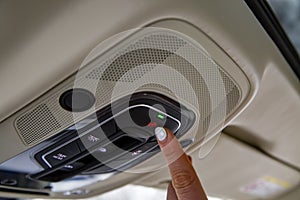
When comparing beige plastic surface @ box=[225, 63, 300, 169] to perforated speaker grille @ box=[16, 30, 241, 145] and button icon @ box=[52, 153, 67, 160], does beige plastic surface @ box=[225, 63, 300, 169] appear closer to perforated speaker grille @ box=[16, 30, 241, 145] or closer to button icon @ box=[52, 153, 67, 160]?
perforated speaker grille @ box=[16, 30, 241, 145]

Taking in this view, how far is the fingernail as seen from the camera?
2.97ft

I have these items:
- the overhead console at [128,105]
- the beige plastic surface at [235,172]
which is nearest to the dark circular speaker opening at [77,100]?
the overhead console at [128,105]

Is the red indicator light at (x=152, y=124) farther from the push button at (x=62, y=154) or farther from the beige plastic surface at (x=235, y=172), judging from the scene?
the beige plastic surface at (x=235, y=172)

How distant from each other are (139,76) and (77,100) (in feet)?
0.50

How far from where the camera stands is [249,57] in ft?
2.90

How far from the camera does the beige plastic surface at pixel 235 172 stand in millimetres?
1615

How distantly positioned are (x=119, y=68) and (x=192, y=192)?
0.32 meters

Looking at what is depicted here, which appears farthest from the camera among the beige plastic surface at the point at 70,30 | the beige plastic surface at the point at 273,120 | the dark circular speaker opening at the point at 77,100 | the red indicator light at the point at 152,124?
the beige plastic surface at the point at 273,120

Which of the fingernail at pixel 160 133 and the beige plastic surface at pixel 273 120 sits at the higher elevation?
the beige plastic surface at pixel 273 120

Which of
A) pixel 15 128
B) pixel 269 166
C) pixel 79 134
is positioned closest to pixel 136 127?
pixel 79 134

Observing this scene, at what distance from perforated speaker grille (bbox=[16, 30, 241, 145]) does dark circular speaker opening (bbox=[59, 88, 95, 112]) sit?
0.01 m

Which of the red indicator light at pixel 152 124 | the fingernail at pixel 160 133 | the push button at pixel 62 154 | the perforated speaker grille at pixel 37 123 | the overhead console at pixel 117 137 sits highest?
the perforated speaker grille at pixel 37 123

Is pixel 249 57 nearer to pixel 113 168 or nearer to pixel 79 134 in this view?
pixel 79 134

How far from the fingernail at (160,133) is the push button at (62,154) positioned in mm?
223
